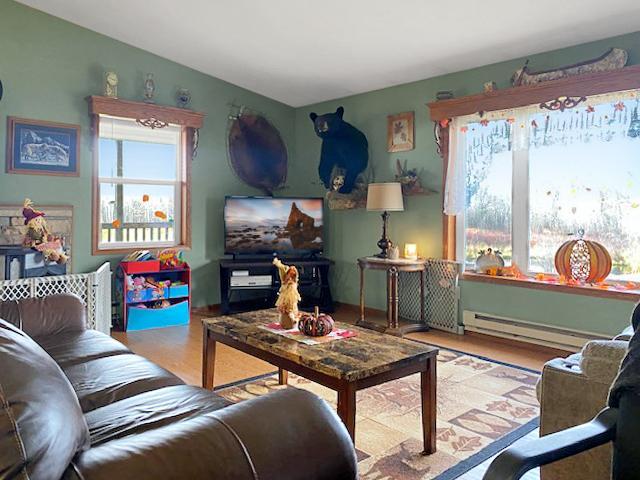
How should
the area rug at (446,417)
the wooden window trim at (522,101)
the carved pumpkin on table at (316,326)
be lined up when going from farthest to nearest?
the wooden window trim at (522,101)
the carved pumpkin on table at (316,326)
the area rug at (446,417)

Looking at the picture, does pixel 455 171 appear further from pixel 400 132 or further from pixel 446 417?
pixel 446 417

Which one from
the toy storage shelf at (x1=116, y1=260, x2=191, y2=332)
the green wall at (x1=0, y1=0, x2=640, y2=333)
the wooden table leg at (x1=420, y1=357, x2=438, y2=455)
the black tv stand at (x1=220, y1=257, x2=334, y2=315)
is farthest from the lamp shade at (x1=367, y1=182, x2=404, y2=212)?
the wooden table leg at (x1=420, y1=357, x2=438, y2=455)

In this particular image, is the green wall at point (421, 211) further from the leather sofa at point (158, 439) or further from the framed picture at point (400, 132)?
the leather sofa at point (158, 439)

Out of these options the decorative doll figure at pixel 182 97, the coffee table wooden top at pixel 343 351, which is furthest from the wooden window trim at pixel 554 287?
the decorative doll figure at pixel 182 97

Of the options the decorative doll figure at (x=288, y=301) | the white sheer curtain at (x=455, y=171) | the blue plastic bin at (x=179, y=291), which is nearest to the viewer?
the decorative doll figure at (x=288, y=301)

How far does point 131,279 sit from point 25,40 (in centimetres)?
233

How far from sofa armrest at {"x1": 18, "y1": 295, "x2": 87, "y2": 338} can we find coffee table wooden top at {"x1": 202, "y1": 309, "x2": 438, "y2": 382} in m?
0.73

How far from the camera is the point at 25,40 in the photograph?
14.6 ft

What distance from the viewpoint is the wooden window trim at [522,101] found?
363 cm

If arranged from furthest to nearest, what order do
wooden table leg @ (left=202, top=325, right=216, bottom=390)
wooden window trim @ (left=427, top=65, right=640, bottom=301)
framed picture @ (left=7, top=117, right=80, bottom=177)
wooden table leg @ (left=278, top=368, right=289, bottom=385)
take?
framed picture @ (left=7, top=117, right=80, bottom=177)
wooden window trim @ (left=427, top=65, right=640, bottom=301)
wooden table leg @ (left=278, top=368, right=289, bottom=385)
wooden table leg @ (left=202, top=325, right=216, bottom=390)

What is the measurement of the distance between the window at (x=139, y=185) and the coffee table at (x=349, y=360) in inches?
109

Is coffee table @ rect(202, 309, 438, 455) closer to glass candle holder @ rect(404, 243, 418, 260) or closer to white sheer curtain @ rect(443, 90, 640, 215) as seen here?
glass candle holder @ rect(404, 243, 418, 260)

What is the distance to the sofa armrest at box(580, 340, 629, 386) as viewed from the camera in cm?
177

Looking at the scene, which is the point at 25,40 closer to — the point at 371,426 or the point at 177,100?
the point at 177,100
